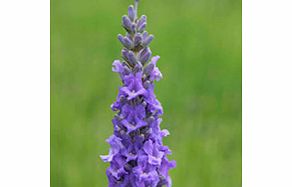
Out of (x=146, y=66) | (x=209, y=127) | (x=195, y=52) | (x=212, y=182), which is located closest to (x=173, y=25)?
(x=195, y=52)

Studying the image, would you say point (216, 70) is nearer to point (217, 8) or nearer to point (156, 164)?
point (217, 8)

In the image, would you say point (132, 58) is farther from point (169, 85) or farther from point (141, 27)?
point (169, 85)

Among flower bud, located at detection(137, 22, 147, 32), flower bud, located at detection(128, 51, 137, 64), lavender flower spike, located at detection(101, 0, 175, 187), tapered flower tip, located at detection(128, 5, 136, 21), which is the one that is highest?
tapered flower tip, located at detection(128, 5, 136, 21)

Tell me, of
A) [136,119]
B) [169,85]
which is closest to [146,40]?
[136,119]

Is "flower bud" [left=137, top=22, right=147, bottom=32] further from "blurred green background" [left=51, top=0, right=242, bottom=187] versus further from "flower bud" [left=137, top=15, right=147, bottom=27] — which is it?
"blurred green background" [left=51, top=0, right=242, bottom=187]

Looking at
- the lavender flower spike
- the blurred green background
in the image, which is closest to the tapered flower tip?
the lavender flower spike

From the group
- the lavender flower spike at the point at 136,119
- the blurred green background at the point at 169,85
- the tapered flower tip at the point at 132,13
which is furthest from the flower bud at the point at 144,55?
the blurred green background at the point at 169,85

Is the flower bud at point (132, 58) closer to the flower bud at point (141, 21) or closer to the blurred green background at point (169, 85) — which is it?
the flower bud at point (141, 21)
